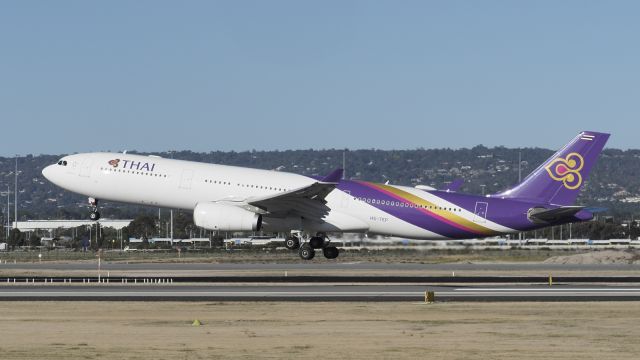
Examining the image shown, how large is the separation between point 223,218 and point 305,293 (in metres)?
16.4

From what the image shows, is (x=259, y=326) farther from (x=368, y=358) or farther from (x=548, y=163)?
(x=548, y=163)

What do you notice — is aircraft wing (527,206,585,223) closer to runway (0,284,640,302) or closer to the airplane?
the airplane

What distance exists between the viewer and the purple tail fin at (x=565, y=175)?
5925 cm

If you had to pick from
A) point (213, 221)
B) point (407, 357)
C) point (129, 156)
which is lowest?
point (407, 357)

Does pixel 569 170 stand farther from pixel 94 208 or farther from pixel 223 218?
pixel 94 208

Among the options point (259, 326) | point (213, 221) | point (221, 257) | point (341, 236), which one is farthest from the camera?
point (221, 257)

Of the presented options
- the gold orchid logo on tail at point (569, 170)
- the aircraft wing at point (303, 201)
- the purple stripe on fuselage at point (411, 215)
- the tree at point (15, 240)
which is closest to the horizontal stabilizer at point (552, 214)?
the gold orchid logo on tail at point (569, 170)

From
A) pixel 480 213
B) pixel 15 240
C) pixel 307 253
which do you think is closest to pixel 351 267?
pixel 307 253

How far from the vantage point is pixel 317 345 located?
26.5m

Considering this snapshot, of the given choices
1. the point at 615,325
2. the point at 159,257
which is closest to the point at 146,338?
the point at 615,325

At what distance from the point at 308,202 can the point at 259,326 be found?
1139 inches

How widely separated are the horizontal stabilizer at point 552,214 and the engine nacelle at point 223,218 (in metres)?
14.2

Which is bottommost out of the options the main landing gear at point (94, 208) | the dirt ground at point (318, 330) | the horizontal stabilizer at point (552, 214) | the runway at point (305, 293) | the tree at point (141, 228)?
the dirt ground at point (318, 330)

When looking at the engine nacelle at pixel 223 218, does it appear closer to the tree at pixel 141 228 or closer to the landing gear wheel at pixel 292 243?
the landing gear wheel at pixel 292 243
